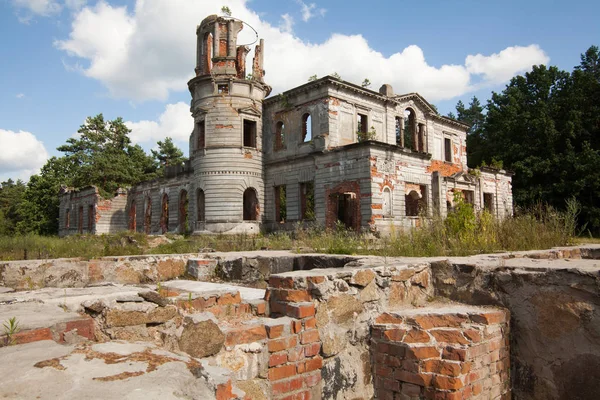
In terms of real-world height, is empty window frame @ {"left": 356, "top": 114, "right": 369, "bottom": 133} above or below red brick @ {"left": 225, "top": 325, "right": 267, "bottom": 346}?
above

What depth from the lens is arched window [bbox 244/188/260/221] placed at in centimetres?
2278

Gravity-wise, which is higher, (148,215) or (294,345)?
(148,215)

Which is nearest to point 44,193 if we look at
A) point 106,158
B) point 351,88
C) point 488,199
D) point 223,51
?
point 106,158

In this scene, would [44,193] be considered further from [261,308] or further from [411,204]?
[261,308]

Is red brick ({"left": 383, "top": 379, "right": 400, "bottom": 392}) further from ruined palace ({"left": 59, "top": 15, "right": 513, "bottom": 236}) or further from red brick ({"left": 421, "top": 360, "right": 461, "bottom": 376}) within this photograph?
ruined palace ({"left": 59, "top": 15, "right": 513, "bottom": 236})

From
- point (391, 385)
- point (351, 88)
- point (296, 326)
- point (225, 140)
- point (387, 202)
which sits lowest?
point (391, 385)

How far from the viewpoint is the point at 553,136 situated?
29.1m

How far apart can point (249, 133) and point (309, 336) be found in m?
→ 21.6

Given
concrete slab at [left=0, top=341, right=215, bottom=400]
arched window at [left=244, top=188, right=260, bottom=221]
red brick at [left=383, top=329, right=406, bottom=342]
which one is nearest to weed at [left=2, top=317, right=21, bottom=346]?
concrete slab at [left=0, top=341, right=215, bottom=400]

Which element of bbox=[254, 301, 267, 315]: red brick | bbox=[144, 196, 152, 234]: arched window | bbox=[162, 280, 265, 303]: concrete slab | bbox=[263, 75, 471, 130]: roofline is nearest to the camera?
bbox=[162, 280, 265, 303]: concrete slab

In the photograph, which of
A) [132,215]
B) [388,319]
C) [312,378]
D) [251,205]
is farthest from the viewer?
[132,215]

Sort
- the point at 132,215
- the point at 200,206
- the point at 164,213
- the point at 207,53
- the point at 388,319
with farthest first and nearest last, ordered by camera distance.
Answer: the point at 132,215 → the point at 164,213 → the point at 207,53 → the point at 200,206 → the point at 388,319

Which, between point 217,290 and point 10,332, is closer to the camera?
point 10,332

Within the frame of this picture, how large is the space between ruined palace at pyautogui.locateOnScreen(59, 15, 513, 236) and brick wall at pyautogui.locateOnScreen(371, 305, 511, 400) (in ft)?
46.6
